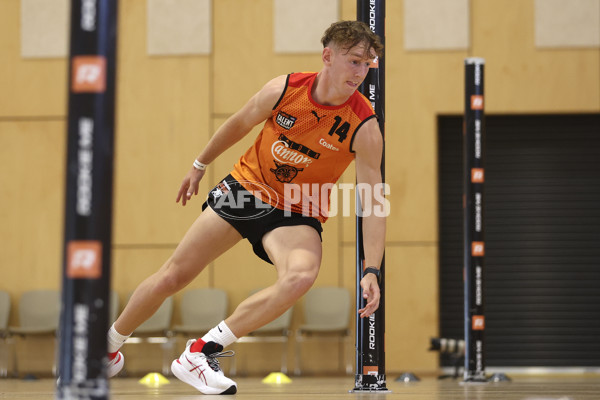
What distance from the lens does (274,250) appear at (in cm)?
355

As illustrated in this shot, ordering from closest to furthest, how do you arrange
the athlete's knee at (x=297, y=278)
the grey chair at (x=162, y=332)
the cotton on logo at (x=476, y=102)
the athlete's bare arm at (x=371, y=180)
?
the athlete's knee at (x=297, y=278) < the athlete's bare arm at (x=371, y=180) < the cotton on logo at (x=476, y=102) < the grey chair at (x=162, y=332)

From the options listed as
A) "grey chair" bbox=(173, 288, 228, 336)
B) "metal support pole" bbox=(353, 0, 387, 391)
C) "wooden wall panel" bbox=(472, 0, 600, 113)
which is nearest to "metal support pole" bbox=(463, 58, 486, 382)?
"metal support pole" bbox=(353, 0, 387, 391)

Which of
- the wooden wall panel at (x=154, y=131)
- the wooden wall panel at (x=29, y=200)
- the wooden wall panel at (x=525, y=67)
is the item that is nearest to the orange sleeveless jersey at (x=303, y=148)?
the wooden wall panel at (x=154, y=131)

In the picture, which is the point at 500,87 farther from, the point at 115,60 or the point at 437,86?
the point at 115,60

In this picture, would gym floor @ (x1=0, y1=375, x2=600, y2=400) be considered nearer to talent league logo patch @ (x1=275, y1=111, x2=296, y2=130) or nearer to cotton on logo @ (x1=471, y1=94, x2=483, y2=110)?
talent league logo patch @ (x1=275, y1=111, x2=296, y2=130)

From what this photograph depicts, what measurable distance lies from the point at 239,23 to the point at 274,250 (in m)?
6.65

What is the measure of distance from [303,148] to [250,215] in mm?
375

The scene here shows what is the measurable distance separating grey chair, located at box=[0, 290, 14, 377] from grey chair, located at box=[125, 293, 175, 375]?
139 centimetres

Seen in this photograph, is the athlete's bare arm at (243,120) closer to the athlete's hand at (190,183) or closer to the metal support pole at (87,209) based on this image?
the athlete's hand at (190,183)

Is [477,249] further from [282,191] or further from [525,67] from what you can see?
[525,67]

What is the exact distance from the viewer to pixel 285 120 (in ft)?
11.7

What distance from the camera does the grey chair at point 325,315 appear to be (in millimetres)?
9047

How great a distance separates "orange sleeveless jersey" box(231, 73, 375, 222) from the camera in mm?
3529

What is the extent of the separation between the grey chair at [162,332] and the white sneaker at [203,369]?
583 centimetres
